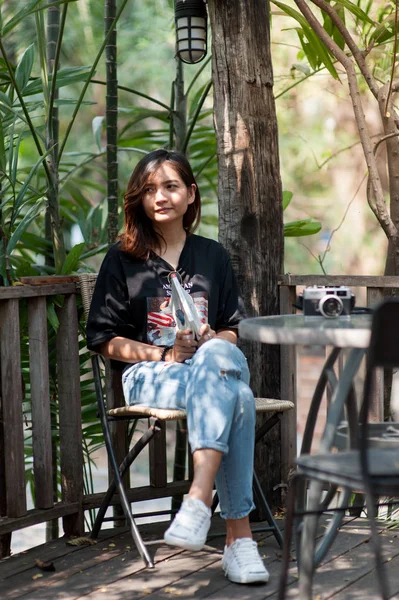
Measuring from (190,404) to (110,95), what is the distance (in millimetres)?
1996

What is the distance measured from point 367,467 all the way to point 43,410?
155 cm

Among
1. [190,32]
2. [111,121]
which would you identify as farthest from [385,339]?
[111,121]

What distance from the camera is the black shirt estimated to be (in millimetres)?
2916

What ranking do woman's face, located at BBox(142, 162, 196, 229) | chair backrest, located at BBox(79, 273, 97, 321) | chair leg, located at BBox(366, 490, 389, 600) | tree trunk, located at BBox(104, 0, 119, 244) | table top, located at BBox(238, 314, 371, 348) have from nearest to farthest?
chair leg, located at BBox(366, 490, 389, 600), table top, located at BBox(238, 314, 371, 348), woman's face, located at BBox(142, 162, 196, 229), chair backrest, located at BBox(79, 273, 97, 321), tree trunk, located at BBox(104, 0, 119, 244)

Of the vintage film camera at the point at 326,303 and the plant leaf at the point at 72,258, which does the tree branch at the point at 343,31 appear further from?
the vintage film camera at the point at 326,303

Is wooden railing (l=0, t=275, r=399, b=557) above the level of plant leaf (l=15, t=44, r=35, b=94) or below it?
below

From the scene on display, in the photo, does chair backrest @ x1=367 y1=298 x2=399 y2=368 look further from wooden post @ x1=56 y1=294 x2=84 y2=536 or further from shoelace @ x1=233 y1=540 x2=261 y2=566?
wooden post @ x1=56 y1=294 x2=84 y2=536

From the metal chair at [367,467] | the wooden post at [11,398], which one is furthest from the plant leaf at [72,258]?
the metal chair at [367,467]

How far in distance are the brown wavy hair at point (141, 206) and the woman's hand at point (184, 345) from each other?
0.37m

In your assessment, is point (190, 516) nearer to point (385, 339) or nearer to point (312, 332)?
point (312, 332)

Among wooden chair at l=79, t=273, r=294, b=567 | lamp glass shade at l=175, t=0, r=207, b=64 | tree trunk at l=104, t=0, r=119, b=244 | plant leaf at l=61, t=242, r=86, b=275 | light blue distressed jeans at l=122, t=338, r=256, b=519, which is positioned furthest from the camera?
tree trunk at l=104, t=0, r=119, b=244

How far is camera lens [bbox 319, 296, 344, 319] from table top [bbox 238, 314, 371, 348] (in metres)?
0.05

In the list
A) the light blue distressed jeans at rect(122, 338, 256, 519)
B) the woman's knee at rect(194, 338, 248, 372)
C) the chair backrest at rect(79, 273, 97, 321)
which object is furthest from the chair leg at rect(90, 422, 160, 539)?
the chair backrest at rect(79, 273, 97, 321)

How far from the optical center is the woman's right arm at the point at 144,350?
9.02ft
